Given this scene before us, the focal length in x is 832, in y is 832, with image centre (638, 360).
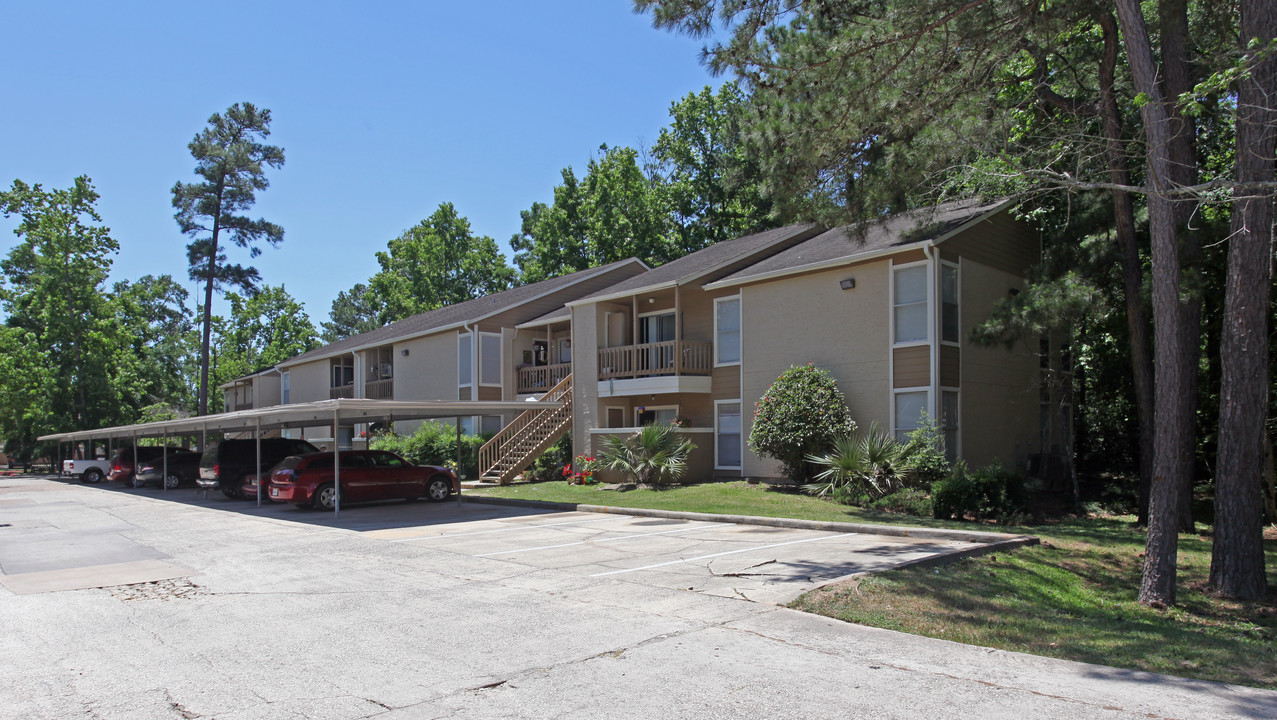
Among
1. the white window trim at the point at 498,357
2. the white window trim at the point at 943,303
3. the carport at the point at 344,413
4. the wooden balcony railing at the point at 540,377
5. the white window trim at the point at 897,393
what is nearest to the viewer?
the carport at the point at 344,413

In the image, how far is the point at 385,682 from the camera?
A: 599 cm

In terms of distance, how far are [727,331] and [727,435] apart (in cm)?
294

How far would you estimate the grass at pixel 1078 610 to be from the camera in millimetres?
7000

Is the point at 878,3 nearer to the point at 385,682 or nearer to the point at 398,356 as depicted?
the point at 385,682

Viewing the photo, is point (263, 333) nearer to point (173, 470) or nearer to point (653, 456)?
point (173, 470)

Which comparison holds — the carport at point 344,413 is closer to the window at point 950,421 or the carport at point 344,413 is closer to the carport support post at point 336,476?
the carport support post at point 336,476

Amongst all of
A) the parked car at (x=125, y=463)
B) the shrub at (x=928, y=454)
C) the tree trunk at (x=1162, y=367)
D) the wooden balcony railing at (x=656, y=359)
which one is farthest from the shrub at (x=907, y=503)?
the parked car at (x=125, y=463)

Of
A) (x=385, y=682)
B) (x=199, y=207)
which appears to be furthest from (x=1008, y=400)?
(x=199, y=207)

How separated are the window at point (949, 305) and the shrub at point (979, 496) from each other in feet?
13.3

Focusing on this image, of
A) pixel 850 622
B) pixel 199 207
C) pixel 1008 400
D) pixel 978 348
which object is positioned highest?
pixel 199 207

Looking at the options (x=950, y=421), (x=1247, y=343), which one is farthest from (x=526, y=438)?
(x=1247, y=343)

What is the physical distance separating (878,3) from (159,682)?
1341cm

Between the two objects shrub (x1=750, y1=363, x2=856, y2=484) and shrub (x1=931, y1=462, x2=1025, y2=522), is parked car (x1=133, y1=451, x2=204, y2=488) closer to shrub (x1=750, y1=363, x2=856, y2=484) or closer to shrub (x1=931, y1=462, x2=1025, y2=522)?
shrub (x1=750, y1=363, x2=856, y2=484)

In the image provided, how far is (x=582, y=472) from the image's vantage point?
23.9 m
